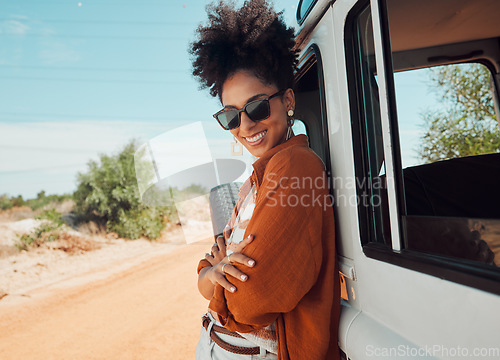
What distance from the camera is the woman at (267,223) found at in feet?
3.88

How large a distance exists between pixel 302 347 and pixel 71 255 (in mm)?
12786

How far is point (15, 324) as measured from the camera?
6.52 m

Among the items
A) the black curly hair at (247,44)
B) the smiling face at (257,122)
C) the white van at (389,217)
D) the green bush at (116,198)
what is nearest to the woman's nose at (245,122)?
the smiling face at (257,122)

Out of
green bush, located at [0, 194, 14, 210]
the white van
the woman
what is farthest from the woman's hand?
green bush, located at [0, 194, 14, 210]

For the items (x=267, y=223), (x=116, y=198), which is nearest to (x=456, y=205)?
(x=267, y=223)

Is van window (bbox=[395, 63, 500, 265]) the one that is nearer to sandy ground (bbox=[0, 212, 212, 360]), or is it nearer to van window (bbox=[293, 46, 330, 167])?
van window (bbox=[293, 46, 330, 167])

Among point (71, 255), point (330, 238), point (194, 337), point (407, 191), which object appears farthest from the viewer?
point (71, 255)

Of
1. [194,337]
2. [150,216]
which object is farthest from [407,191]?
[150,216]

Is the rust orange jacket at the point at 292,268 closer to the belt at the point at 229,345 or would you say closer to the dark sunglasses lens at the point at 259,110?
the belt at the point at 229,345

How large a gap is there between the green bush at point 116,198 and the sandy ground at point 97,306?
3.51 meters

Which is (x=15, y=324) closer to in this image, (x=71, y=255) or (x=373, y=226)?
(x=71, y=255)

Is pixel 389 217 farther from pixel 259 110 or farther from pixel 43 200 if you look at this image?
pixel 43 200

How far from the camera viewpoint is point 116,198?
16531 mm

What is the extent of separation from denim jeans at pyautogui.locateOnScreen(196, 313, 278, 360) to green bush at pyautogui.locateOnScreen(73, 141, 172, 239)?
1505cm
